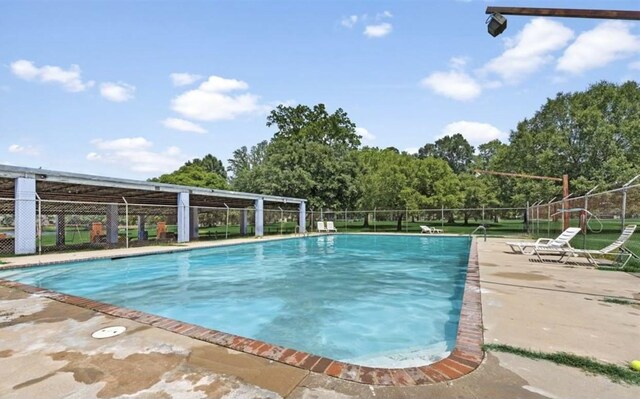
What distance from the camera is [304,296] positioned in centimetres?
737

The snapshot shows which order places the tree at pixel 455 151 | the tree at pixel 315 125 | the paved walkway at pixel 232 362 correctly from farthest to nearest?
the tree at pixel 455 151 → the tree at pixel 315 125 → the paved walkway at pixel 232 362

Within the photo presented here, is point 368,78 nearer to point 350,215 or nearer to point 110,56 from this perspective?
point 110,56

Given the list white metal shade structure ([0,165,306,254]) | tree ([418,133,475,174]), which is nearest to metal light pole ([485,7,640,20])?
white metal shade structure ([0,165,306,254])

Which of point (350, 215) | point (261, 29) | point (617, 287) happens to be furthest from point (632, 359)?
point (350, 215)

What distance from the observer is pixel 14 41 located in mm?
10133

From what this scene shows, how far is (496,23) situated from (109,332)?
6020 millimetres

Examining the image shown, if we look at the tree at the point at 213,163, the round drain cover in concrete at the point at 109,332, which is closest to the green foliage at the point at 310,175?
the round drain cover in concrete at the point at 109,332

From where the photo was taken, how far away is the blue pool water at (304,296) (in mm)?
4945

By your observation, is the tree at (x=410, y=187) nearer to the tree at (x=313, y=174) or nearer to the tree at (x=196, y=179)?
the tree at (x=313, y=174)

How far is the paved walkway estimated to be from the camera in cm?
229

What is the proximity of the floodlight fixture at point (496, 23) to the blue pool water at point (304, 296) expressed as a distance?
14.1 feet

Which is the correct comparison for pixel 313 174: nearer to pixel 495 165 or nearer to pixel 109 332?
pixel 495 165

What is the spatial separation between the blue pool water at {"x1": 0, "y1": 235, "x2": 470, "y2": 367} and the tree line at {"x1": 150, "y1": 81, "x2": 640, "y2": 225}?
681 inches

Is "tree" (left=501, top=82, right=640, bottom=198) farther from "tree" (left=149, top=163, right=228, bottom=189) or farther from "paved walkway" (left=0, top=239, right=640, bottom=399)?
"tree" (left=149, top=163, right=228, bottom=189)
